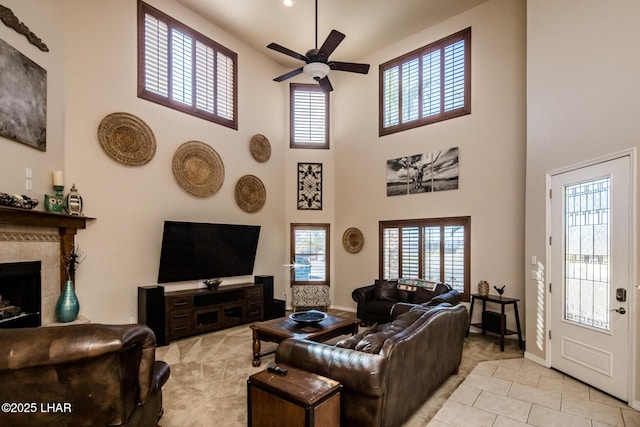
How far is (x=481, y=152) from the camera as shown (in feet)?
18.8

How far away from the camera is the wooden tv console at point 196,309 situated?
5.02 m

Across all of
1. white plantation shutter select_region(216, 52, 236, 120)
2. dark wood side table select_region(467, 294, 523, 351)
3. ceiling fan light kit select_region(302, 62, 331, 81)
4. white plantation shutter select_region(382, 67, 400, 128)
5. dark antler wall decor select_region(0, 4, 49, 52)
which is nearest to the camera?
dark antler wall decor select_region(0, 4, 49, 52)

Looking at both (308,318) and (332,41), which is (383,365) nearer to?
(308,318)


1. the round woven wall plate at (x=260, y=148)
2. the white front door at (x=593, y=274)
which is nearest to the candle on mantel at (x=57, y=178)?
the round woven wall plate at (x=260, y=148)

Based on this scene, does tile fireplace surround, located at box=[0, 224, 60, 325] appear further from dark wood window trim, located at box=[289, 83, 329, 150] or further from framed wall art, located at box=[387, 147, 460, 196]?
framed wall art, located at box=[387, 147, 460, 196]

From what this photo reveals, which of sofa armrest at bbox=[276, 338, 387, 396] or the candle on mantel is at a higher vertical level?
the candle on mantel

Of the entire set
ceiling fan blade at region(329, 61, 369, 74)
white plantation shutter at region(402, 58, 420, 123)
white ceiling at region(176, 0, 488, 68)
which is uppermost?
white ceiling at region(176, 0, 488, 68)

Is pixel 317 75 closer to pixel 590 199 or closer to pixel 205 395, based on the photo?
pixel 590 199

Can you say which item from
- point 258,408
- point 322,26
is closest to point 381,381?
point 258,408

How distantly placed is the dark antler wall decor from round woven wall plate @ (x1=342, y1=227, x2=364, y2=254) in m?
5.57

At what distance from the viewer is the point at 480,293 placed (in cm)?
541

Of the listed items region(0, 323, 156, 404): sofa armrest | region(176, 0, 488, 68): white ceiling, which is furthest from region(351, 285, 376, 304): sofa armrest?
region(176, 0, 488, 68): white ceiling

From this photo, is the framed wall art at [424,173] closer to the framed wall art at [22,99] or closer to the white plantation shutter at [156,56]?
the white plantation shutter at [156,56]

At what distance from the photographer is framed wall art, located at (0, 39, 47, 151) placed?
3.41 meters
